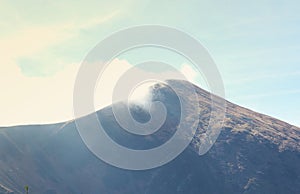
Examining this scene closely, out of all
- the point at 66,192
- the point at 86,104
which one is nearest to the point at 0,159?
the point at 66,192

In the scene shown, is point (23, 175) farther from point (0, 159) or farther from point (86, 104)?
point (86, 104)

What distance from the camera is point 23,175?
195 metres

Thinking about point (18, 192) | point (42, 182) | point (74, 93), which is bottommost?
point (74, 93)

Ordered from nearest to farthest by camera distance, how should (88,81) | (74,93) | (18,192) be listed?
(74,93), (88,81), (18,192)

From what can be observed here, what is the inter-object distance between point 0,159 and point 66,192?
1468 inches

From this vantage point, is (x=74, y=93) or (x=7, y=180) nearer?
(x=74, y=93)

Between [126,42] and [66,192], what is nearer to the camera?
[126,42]

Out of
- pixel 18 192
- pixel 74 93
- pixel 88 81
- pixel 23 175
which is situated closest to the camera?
pixel 74 93

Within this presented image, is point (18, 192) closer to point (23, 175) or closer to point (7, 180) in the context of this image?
point (7, 180)

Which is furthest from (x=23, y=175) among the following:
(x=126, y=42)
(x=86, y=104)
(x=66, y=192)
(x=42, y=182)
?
(x=126, y=42)

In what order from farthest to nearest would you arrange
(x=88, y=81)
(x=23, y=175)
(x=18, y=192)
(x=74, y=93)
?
(x=23, y=175) < (x=18, y=192) < (x=88, y=81) < (x=74, y=93)

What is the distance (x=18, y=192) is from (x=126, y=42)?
360 feet

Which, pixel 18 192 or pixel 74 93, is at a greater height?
pixel 18 192

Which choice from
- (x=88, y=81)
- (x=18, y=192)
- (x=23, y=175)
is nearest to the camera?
(x=88, y=81)
